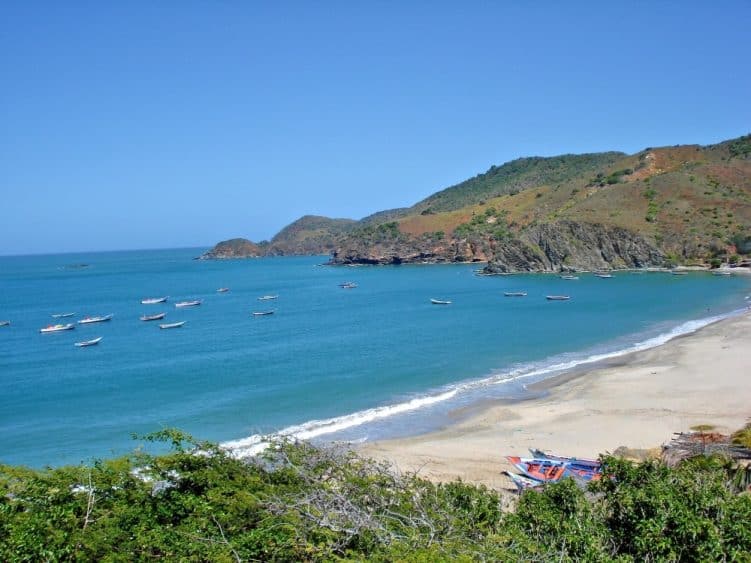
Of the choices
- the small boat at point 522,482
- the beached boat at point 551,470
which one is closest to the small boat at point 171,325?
the beached boat at point 551,470

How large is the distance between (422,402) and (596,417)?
28.5ft

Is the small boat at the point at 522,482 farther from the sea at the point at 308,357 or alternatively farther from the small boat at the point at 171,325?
the small boat at the point at 171,325

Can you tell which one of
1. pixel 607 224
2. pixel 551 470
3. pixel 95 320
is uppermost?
pixel 607 224

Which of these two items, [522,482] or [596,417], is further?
[596,417]

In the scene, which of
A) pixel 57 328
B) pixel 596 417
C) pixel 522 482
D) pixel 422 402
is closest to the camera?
pixel 522 482

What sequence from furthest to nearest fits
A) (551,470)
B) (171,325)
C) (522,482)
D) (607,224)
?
(607,224), (171,325), (551,470), (522,482)

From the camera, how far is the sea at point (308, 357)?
28.8 meters

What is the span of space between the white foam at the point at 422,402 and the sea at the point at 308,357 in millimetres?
121

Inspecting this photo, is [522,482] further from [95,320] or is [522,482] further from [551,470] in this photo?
[95,320]

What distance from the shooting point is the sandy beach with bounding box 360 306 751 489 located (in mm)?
23406

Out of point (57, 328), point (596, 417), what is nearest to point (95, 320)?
point (57, 328)

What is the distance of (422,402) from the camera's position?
3203 cm

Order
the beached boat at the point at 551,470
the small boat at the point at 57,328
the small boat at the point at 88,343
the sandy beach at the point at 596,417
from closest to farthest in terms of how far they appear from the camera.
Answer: the beached boat at the point at 551,470
the sandy beach at the point at 596,417
the small boat at the point at 88,343
the small boat at the point at 57,328

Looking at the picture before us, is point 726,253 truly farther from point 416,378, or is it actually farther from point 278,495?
point 278,495
